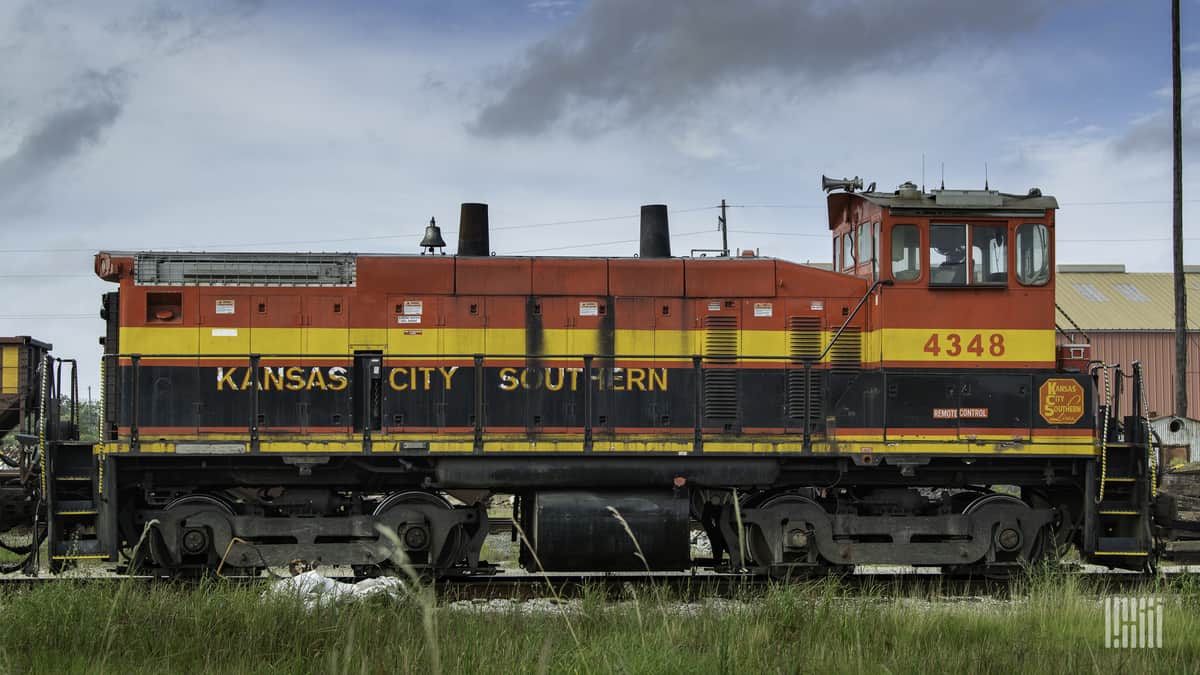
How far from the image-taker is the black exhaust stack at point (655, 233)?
12.6m

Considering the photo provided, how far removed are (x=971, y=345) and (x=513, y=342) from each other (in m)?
4.91

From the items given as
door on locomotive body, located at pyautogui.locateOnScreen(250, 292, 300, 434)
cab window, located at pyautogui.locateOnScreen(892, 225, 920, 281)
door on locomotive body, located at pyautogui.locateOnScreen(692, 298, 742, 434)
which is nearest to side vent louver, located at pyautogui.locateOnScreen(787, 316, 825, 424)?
door on locomotive body, located at pyautogui.locateOnScreen(692, 298, 742, 434)

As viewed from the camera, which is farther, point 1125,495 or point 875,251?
point 875,251

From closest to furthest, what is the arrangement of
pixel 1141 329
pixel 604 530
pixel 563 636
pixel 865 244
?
pixel 563 636 → pixel 604 530 → pixel 865 244 → pixel 1141 329

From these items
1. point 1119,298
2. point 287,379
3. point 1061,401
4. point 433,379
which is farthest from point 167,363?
point 1119,298

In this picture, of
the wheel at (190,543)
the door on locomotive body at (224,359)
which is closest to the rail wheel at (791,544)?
the wheel at (190,543)

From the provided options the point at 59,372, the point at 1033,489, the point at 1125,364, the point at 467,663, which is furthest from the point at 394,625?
the point at 1125,364

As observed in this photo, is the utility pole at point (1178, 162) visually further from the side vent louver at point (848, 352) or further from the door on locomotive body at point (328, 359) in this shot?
the door on locomotive body at point (328, 359)

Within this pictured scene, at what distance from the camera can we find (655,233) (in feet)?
41.5

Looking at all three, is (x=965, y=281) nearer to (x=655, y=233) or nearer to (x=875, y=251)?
(x=875, y=251)

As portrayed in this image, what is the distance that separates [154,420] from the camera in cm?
1116

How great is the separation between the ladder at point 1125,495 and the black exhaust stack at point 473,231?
6900 millimetres

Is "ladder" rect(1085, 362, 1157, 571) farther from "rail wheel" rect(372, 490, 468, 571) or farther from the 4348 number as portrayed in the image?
"rail wheel" rect(372, 490, 468, 571)

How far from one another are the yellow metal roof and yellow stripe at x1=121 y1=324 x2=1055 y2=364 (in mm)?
31164
